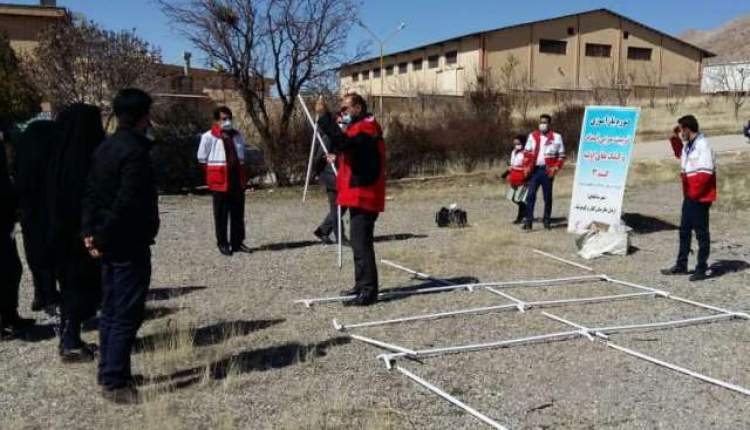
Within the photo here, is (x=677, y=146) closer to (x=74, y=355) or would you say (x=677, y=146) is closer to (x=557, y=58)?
(x=74, y=355)

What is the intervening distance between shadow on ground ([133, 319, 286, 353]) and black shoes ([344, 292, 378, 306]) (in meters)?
0.81

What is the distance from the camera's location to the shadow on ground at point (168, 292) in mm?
7359

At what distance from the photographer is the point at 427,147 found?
22.0m

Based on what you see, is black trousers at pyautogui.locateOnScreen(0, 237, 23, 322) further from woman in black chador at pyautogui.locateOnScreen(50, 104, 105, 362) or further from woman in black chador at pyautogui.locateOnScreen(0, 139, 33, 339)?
woman in black chador at pyautogui.locateOnScreen(50, 104, 105, 362)

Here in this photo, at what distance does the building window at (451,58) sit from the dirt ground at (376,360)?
39678 millimetres

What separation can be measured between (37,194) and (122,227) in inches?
74.1

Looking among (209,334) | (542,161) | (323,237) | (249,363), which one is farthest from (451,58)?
(249,363)

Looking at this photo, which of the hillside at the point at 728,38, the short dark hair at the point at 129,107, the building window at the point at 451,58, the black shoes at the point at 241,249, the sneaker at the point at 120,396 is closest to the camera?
the short dark hair at the point at 129,107

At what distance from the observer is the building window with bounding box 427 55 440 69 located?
165 ft

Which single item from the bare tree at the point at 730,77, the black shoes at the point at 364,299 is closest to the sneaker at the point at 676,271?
the black shoes at the point at 364,299

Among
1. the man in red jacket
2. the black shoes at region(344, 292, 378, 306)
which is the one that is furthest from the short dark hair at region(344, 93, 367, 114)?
the man in red jacket

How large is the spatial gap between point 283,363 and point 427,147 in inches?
674

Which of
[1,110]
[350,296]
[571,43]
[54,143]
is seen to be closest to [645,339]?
[350,296]

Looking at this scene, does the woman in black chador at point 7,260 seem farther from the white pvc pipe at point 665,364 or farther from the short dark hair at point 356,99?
the white pvc pipe at point 665,364
